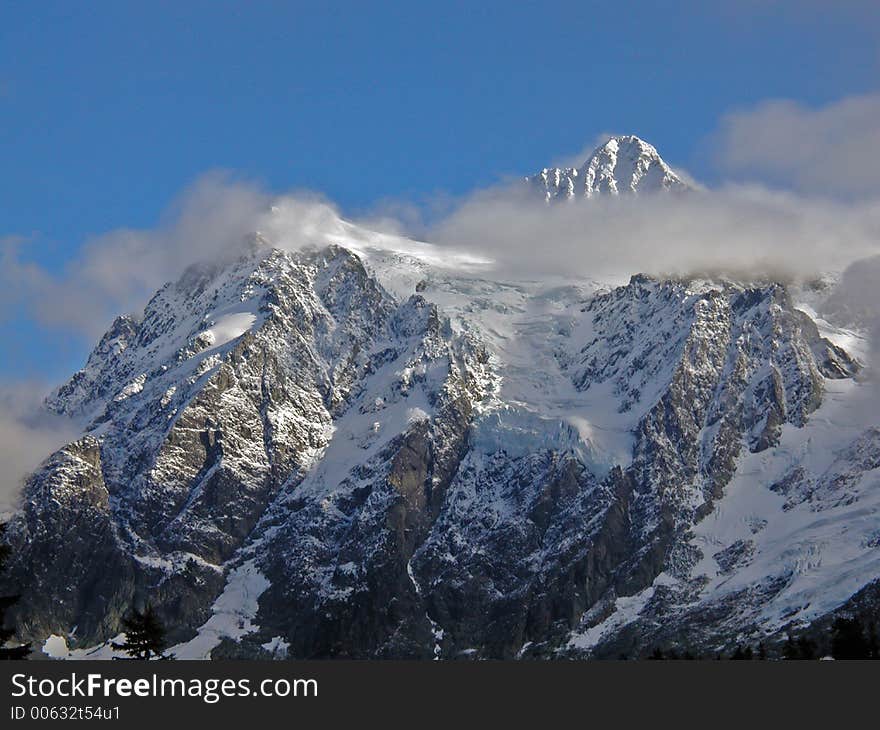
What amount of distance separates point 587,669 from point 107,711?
126 ft

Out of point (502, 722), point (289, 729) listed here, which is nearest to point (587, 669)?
point (502, 722)

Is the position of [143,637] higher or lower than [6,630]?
higher

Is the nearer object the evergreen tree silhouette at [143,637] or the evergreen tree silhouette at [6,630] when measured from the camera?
the evergreen tree silhouette at [6,630]

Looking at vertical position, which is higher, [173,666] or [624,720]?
[173,666]

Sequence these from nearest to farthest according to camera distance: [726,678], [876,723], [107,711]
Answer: [107,711] → [876,723] → [726,678]

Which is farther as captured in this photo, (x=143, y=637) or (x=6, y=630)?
(x=143, y=637)

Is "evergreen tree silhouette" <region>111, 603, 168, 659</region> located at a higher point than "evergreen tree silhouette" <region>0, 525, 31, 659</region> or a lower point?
higher

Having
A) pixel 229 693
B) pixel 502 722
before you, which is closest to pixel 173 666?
pixel 229 693

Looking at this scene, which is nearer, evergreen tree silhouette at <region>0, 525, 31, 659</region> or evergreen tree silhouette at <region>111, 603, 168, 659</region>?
evergreen tree silhouette at <region>0, 525, 31, 659</region>

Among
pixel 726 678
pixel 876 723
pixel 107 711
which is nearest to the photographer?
pixel 107 711

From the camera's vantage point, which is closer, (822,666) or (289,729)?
(289,729)

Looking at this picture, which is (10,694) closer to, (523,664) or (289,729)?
(289,729)

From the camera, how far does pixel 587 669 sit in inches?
5133

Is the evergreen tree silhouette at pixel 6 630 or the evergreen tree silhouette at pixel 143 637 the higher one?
the evergreen tree silhouette at pixel 143 637
